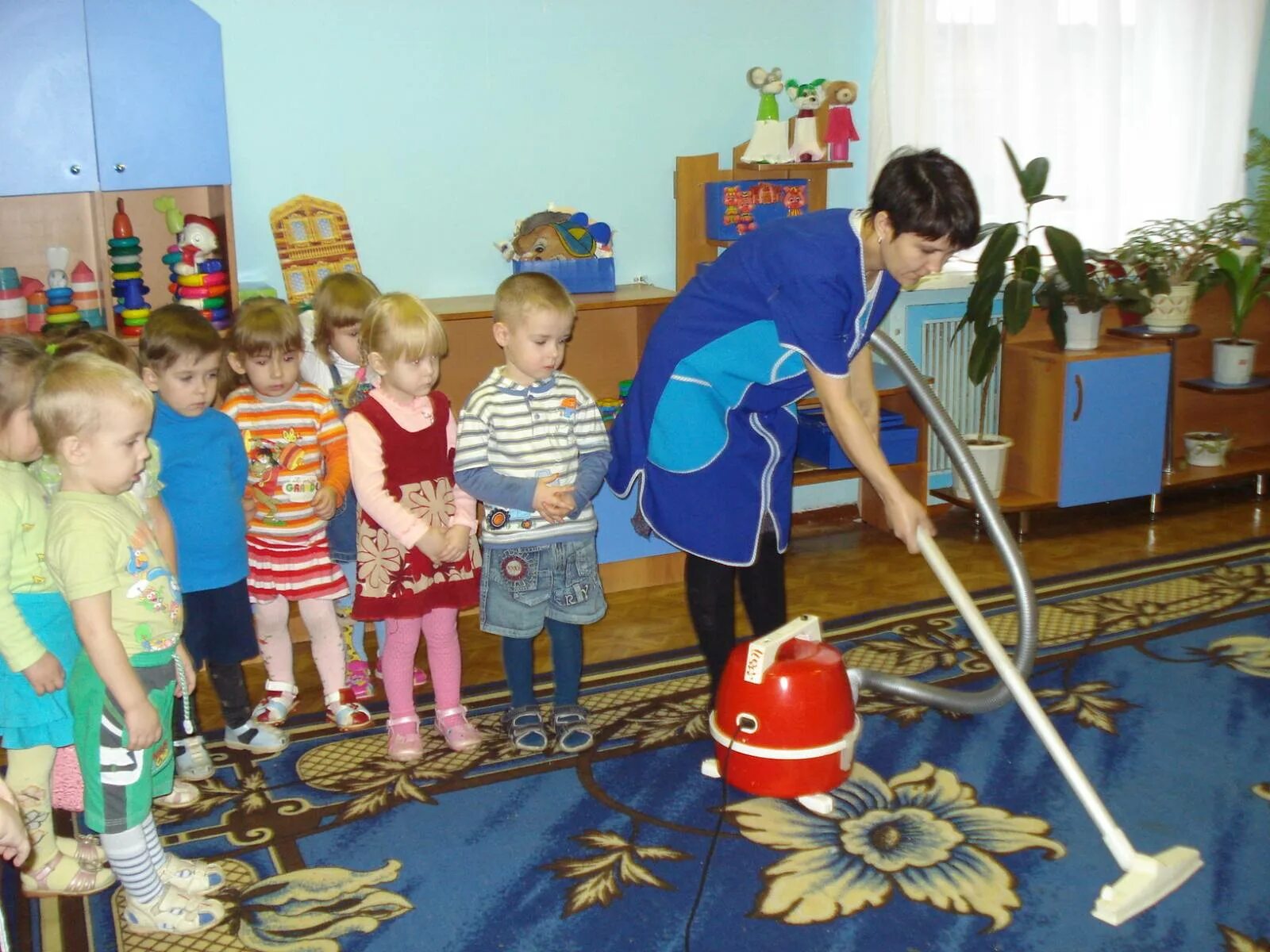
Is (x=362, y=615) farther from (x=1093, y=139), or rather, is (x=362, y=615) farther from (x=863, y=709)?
(x=1093, y=139)

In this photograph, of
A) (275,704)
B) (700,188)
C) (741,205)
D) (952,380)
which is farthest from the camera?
(952,380)

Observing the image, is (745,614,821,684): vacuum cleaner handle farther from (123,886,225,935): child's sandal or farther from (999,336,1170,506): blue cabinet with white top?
(999,336,1170,506): blue cabinet with white top

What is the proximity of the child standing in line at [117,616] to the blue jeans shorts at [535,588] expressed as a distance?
27.8 inches

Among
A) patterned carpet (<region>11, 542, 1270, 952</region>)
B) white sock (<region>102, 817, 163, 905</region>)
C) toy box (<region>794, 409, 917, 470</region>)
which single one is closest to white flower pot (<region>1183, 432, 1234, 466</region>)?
toy box (<region>794, 409, 917, 470</region>)

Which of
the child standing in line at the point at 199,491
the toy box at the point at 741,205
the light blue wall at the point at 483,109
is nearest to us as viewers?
the child standing in line at the point at 199,491

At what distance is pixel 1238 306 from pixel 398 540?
3500 mm

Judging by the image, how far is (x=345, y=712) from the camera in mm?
2838

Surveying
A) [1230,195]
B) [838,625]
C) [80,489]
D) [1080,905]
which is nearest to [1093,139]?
[1230,195]

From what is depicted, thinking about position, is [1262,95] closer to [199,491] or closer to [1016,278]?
[1016,278]

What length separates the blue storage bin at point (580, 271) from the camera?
3645mm

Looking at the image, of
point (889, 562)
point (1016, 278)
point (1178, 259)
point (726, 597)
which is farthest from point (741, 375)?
point (1178, 259)

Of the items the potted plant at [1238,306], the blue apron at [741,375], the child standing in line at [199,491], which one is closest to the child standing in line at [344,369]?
the child standing in line at [199,491]

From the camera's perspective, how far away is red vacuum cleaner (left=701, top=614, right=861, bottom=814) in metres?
2.29

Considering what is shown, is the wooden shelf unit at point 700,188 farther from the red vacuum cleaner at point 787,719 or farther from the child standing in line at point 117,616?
the child standing in line at point 117,616
